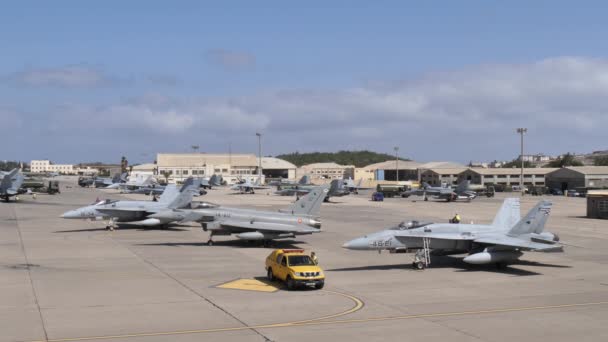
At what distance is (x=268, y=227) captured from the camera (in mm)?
36188

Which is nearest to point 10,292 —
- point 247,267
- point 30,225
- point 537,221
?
point 247,267

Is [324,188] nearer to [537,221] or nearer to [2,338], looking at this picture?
[537,221]

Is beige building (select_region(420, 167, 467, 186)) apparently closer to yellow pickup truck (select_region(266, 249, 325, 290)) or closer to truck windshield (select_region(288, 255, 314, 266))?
yellow pickup truck (select_region(266, 249, 325, 290))

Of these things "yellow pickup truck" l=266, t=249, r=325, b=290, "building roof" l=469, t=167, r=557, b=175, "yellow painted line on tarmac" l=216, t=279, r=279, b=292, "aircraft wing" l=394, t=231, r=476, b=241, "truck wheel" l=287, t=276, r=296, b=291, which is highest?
"building roof" l=469, t=167, r=557, b=175

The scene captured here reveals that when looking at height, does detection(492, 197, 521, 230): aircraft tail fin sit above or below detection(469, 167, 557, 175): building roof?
below

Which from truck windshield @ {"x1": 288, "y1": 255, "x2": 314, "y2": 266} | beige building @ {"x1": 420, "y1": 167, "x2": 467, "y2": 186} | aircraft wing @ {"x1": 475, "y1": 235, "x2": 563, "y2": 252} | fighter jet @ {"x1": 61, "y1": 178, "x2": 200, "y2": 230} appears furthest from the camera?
beige building @ {"x1": 420, "y1": 167, "x2": 467, "y2": 186}

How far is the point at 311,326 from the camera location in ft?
56.4

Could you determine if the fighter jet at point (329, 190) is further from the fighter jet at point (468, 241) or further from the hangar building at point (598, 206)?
the fighter jet at point (468, 241)

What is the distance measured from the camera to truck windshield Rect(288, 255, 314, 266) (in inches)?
A: 916

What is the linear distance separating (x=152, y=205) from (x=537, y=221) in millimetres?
29719

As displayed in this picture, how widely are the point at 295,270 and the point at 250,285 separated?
92.3 inches

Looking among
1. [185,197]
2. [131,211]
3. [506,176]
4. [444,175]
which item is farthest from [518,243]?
[444,175]

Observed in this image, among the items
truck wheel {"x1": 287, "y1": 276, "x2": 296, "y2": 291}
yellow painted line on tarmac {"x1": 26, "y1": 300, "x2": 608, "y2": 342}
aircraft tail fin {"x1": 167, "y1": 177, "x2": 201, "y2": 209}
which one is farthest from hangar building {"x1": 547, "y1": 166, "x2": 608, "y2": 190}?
truck wheel {"x1": 287, "y1": 276, "x2": 296, "y2": 291}

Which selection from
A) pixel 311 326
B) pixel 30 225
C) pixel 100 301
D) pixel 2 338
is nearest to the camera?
pixel 2 338
